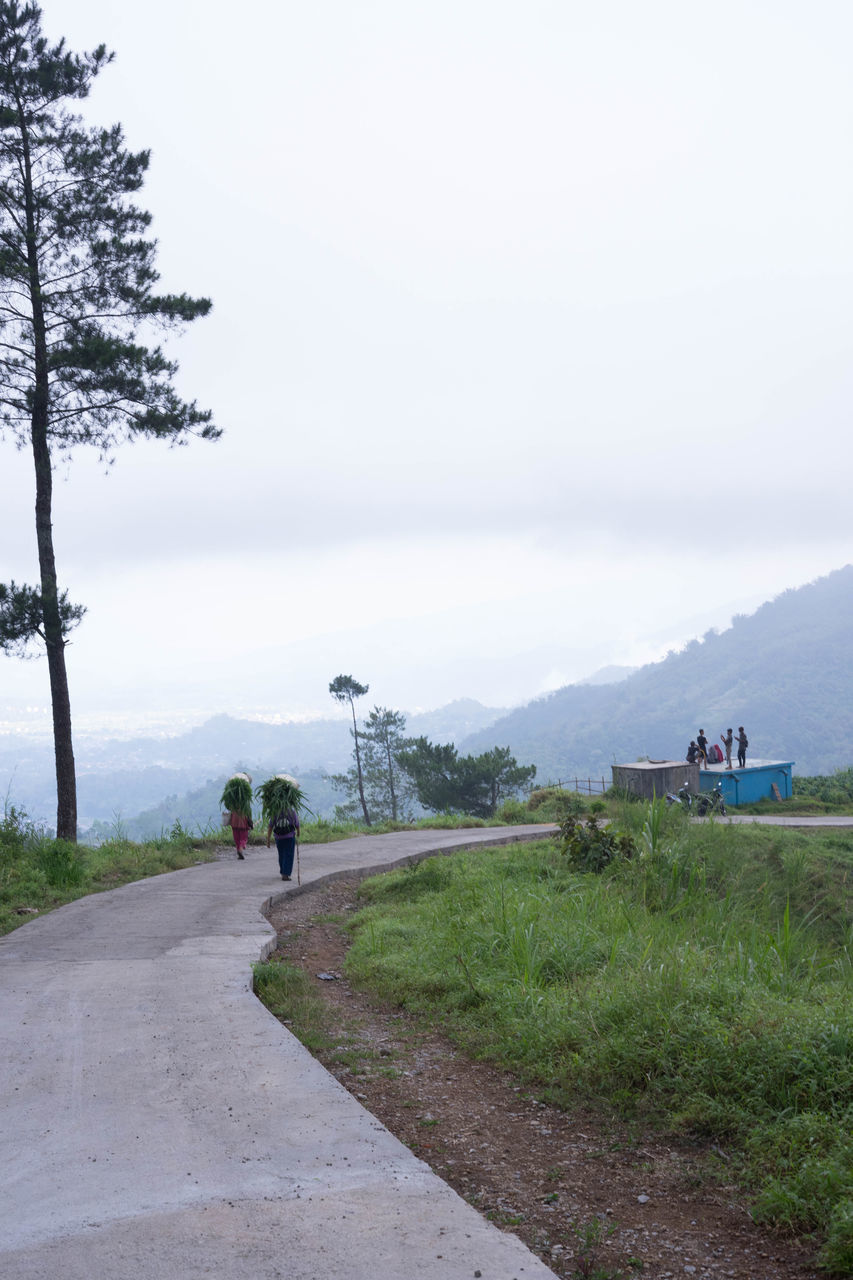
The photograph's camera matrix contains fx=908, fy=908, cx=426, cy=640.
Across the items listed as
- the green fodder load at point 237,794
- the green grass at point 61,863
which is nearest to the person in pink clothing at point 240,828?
the green fodder load at point 237,794

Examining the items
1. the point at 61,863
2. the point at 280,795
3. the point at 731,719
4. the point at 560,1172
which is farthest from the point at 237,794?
the point at 731,719

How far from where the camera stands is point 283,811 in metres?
12.1

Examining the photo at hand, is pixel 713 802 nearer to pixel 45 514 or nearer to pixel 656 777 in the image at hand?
pixel 656 777

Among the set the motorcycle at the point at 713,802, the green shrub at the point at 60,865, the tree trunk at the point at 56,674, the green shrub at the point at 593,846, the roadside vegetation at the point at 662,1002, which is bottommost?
the motorcycle at the point at 713,802

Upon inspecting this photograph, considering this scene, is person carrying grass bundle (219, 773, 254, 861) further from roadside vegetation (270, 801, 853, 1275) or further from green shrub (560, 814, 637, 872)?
green shrub (560, 814, 637, 872)

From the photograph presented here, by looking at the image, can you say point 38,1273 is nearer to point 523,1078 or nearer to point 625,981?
point 523,1078

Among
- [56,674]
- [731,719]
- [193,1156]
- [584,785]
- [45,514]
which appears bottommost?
[584,785]

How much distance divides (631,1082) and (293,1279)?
2.43m

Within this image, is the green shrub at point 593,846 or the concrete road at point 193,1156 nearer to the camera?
the concrete road at point 193,1156

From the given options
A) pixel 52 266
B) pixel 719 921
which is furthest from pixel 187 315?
pixel 719 921

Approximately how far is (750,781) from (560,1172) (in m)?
28.5

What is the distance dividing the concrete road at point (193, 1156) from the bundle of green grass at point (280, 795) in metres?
5.06

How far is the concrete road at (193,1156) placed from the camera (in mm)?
2945

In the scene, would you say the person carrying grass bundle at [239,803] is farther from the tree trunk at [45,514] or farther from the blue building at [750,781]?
the blue building at [750,781]
